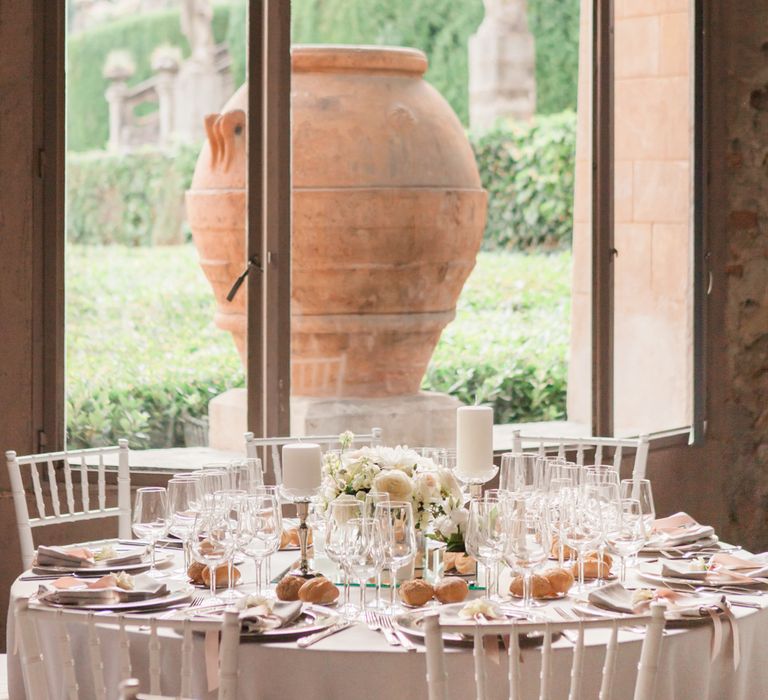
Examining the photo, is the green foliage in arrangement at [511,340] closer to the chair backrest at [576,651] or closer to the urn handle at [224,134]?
the urn handle at [224,134]

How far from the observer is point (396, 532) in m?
2.09

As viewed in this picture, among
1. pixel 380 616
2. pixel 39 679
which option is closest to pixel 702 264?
pixel 380 616

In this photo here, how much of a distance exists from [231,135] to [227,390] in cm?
83

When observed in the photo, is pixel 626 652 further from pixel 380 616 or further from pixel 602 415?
pixel 602 415

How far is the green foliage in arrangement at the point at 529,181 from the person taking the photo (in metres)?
4.28

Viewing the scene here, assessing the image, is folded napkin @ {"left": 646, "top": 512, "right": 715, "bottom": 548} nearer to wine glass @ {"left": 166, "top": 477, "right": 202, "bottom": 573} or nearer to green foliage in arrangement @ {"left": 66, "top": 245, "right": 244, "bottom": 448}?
wine glass @ {"left": 166, "top": 477, "right": 202, "bottom": 573}

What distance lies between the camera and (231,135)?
154 inches

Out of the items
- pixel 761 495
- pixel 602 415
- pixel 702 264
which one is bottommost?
pixel 761 495

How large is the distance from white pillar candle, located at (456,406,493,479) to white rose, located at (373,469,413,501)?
0.34 m

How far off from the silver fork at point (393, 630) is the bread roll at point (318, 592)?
4.4 inches

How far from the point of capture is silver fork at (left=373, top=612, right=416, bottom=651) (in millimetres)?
1958

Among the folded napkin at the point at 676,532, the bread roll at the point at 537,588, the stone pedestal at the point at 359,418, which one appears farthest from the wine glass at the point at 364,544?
the stone pedestal at the point at 359,418

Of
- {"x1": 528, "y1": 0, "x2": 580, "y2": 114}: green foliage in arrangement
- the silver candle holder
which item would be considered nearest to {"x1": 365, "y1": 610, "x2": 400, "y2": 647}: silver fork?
the silver candle holder

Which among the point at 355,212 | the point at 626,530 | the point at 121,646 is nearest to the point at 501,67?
the point at 355,212
